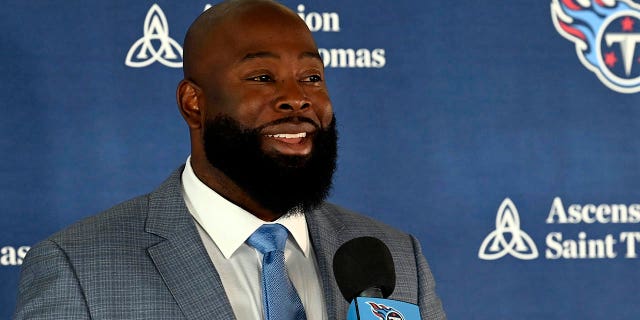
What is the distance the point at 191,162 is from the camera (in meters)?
1.90

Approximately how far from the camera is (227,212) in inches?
70.4

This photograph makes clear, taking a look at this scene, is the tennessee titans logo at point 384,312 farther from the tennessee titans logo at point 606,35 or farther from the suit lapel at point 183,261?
the tennessee titans logo at point 606,35

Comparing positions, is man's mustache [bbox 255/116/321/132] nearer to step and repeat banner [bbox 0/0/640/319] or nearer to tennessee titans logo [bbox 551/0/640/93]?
step and repeat banner [bbox 0/0/640/319]

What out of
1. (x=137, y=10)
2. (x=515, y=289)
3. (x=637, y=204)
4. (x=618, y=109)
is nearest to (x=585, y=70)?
(x=618, y=109)

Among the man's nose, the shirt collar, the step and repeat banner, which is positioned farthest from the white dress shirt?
the step and repeat banner

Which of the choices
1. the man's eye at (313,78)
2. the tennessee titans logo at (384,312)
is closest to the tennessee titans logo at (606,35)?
the man's eye at (313,78)

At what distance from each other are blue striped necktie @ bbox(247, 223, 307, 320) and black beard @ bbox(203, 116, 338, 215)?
5cm

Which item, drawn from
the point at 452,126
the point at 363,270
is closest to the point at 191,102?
the point at 363,270

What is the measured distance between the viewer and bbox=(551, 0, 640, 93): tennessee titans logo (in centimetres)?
294

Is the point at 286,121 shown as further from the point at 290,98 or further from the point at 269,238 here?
the point at 269,238

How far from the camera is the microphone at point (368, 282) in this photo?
1.33m

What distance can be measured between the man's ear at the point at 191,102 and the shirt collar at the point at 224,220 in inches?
3.8

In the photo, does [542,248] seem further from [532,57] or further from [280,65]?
[280,65]

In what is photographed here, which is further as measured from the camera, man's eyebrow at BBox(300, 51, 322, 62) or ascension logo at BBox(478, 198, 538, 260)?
ascension logo at BBox(478, 198, 538, 260)
